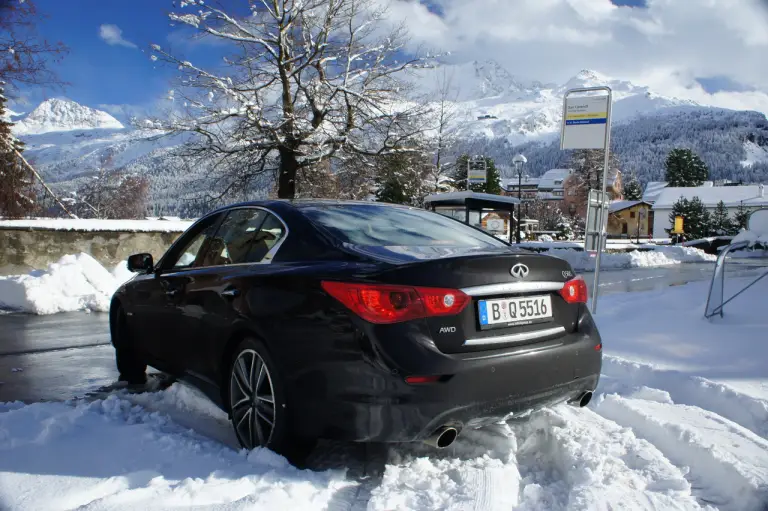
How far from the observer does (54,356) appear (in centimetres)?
651

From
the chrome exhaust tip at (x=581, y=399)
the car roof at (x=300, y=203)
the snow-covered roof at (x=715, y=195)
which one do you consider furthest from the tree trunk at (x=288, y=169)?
the snow-covered roof at (x=715, y=195)

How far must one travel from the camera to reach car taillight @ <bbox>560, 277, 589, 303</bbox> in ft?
11.0

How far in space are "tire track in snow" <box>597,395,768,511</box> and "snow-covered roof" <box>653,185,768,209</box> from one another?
9153 centimetres

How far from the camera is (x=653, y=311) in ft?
28.9

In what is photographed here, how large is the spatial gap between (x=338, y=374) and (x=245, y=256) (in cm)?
116

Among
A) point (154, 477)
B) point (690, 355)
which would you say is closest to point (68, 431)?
point (154, 477)

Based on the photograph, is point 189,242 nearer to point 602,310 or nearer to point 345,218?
point 345,218

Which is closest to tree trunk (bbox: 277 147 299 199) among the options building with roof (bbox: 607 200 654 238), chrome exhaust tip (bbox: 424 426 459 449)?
chrome exhaust tip (bbox: 424 426 459 449)

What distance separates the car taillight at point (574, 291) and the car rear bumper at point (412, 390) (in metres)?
0.39

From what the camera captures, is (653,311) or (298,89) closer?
(653,311)

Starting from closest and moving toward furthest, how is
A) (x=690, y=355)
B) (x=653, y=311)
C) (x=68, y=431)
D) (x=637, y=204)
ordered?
(x=68, y=431) < (x=690, y=355) < (x=653, y=311) < (x=637, y=204)

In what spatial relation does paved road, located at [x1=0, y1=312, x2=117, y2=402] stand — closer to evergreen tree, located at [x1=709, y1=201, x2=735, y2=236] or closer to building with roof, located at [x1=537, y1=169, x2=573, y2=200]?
evergreen tree, located at [x1=709, y1=201, x2=735, y2=236]

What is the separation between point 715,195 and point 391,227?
10019 cm

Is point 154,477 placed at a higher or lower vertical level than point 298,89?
lower
